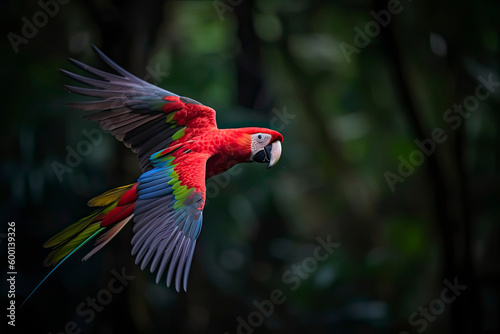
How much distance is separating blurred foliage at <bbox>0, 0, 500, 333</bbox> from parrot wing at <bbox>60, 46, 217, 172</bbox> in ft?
1.47

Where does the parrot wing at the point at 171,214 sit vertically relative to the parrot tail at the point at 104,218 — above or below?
below

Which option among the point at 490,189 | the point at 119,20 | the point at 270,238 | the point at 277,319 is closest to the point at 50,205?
the point at 119,20

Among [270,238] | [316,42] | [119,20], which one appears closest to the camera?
[119,20]

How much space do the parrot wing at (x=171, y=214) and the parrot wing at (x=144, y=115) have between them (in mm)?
88

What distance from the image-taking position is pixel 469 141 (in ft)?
6.84

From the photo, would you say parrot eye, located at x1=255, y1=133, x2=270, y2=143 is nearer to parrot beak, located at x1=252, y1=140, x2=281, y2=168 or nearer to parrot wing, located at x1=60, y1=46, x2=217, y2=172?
parrot beak, located at x1=252, y1=140, x2=281, y2=168

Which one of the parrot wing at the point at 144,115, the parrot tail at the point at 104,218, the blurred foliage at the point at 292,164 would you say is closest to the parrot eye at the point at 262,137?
the parrot wing at the point at 144,115

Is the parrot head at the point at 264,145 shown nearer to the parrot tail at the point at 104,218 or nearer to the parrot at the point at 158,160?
the parrot at the point at 158,160

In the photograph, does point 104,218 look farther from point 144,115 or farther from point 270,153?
point 270,153

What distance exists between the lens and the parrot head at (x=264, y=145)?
1.38 meters

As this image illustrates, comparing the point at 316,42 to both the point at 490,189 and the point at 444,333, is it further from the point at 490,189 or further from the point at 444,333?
the point at 444,333

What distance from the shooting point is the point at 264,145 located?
54.7 inches

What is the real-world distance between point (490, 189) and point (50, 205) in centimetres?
166

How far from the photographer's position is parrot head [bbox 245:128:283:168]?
1384 millimetres
